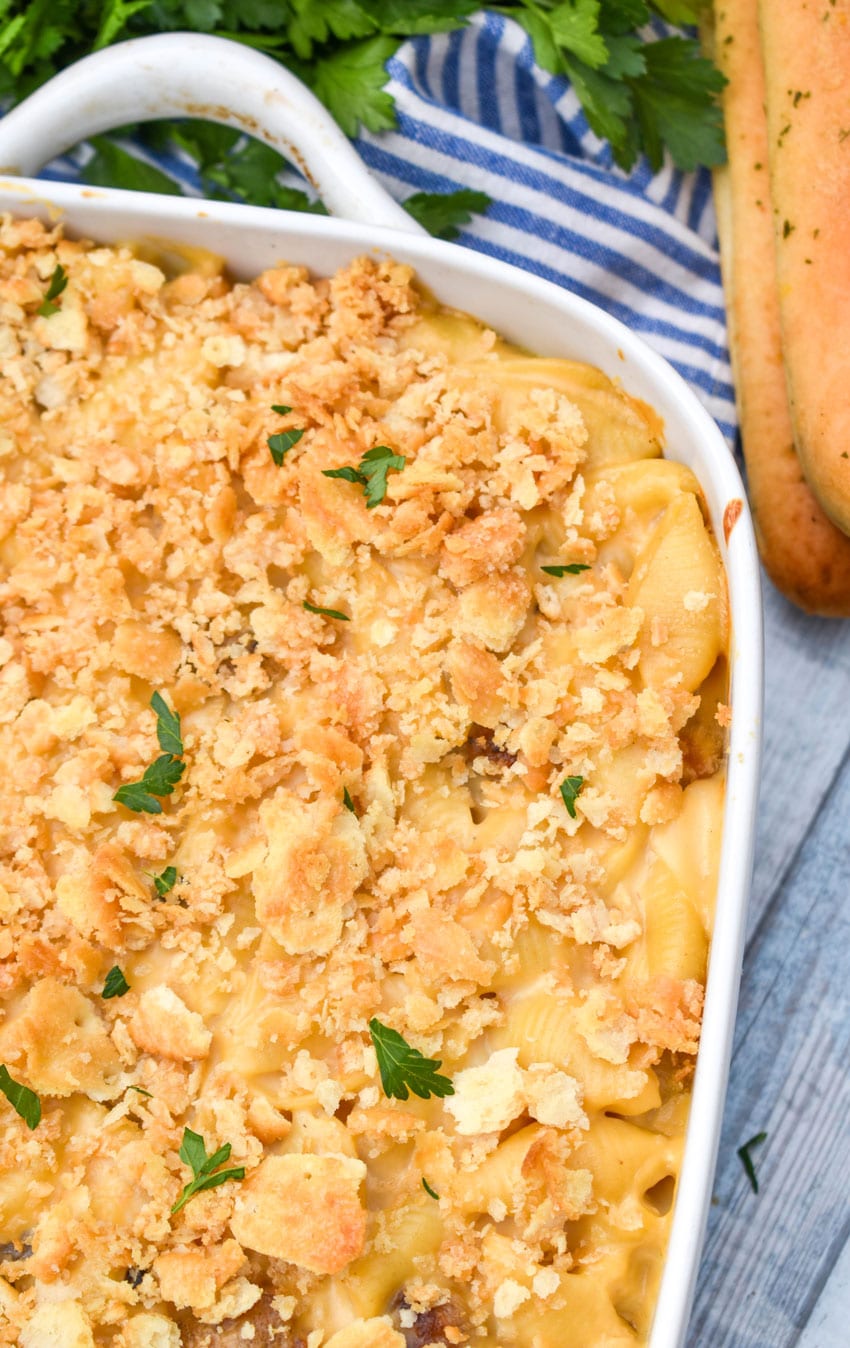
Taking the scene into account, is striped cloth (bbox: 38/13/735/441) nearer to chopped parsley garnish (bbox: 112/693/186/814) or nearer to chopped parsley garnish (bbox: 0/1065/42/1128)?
chopped parsley garnish (bbox: 112/693/186/814)

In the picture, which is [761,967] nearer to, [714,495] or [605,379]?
[714,495]

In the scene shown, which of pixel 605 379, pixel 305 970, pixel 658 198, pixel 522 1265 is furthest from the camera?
pixel 658 198

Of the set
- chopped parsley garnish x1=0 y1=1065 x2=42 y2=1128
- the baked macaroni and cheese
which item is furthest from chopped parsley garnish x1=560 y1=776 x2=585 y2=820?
chopped parsley garnish x1=0 y1=1065 x2=42 y2=1128

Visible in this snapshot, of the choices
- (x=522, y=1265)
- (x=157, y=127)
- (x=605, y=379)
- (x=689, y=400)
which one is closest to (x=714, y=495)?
(x=689, y=400)

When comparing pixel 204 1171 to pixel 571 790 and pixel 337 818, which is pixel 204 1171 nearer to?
pixel 337 818

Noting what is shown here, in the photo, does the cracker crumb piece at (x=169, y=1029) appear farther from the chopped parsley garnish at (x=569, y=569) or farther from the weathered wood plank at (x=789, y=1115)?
the weathered wood plank at (x=789, y=1115)

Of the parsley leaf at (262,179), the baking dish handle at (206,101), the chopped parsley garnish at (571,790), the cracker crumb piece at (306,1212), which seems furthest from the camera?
the parsley leaf at (262,179)

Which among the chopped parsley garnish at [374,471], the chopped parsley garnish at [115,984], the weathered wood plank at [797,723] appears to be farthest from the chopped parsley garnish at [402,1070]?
the weathered wood plank at [797,723]
